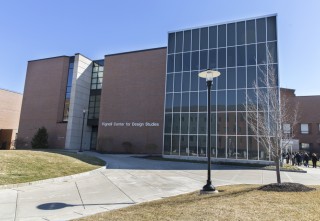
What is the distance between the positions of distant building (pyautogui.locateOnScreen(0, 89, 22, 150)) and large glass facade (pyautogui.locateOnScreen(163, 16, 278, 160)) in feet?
109

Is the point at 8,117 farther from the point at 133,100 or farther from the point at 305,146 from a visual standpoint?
the point at 305,146

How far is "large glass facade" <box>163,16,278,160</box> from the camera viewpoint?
29531 mm

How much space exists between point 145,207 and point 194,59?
1080 inches

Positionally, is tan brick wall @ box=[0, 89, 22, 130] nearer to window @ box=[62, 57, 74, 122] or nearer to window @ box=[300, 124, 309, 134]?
window @ box=[62, 57, 74, 122]

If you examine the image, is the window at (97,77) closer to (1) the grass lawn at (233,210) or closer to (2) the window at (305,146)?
(1) the grass lawn at (233,210)

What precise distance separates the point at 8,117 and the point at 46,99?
50.6 ft

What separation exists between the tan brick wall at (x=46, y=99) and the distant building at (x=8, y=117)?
8.74 m

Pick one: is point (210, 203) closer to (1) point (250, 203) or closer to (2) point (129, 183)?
(1) point (250, 203)

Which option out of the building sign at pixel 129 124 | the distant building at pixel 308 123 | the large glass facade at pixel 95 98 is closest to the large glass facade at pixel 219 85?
the building sign at pixel 129 124

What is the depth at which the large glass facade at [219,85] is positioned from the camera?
29.5m

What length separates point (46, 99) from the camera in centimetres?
4319

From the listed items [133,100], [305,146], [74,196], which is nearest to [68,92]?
[133,100]

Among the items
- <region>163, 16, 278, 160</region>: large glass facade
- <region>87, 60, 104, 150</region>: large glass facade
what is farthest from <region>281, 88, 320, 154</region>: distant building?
<region>87, 60, 104, 150</region>: large glass facade

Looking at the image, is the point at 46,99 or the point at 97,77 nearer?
the point at 46,99
